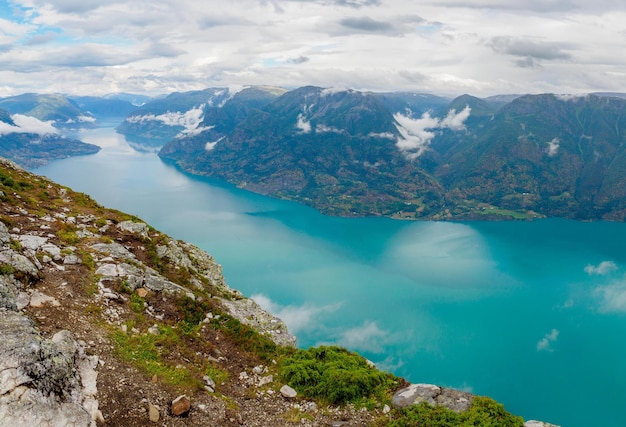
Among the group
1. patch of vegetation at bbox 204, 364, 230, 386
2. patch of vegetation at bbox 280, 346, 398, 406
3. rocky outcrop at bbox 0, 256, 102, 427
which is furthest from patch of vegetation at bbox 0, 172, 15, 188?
patch of vegetation at bbox 280, 346, 398, 406

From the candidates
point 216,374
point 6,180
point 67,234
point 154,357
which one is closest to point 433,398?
point 216,374

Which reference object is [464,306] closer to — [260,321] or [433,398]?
[260,321]

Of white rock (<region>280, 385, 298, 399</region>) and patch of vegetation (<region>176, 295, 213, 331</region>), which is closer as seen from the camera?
white rock (<region>280, 385, 298, 399</region>)

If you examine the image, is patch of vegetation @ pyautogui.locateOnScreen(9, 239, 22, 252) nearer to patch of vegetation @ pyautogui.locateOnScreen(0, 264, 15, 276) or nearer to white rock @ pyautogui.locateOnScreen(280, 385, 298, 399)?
patch of vegetation @ pyautogui.locateOnScreen(0, 264, 15, 276)

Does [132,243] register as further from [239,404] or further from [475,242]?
[475,242]

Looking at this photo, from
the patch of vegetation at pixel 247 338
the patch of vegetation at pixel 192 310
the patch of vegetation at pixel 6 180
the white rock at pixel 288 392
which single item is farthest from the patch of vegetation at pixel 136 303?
the patch of vegetation at pixel 6 180

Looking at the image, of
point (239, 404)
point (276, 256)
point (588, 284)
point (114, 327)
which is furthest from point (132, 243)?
point (588, 284)
